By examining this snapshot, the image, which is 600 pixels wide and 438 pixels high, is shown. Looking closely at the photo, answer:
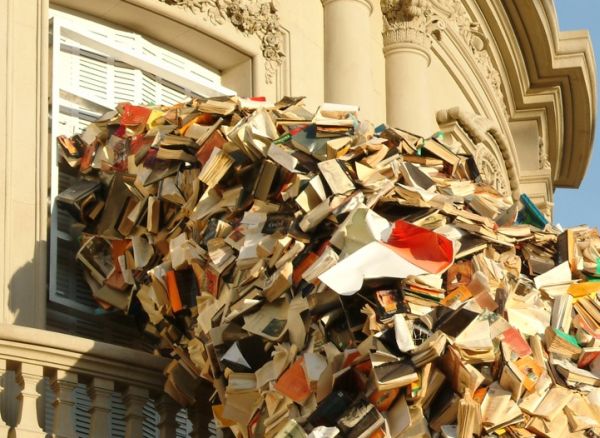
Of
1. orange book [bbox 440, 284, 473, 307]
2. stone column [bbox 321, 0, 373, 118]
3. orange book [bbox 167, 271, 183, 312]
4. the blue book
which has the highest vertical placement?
stone column [bbox 321, 0, 373, 118]

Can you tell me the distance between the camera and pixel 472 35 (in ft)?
67.1

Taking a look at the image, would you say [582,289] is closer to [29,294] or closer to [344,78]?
[29,294]

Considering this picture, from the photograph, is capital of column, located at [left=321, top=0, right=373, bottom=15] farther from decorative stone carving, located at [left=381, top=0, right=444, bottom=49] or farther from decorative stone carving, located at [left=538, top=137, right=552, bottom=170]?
decorative stone carving, located at [left=538, top=137, right=552, bottom=170]

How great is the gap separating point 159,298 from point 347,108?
1.81 metres

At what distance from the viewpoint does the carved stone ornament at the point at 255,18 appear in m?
15.0

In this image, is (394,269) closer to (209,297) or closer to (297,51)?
(209,297)

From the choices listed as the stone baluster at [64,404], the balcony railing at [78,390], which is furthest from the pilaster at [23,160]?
the stone baluster at [64,404]

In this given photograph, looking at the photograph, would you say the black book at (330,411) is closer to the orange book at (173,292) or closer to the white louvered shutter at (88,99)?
the orange book at (173,292)

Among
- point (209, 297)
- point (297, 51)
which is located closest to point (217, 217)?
point (209, 297)

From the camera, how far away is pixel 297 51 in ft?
52.5

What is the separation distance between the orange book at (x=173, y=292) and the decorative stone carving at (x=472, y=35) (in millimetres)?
8684

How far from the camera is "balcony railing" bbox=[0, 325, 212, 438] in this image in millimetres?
10547

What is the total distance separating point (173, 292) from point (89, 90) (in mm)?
2744

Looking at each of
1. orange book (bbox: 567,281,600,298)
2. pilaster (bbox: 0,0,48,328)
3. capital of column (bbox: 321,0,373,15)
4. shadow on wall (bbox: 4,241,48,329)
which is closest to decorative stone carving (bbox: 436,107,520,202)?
capital of column (bbox: 321,0,373,15)
